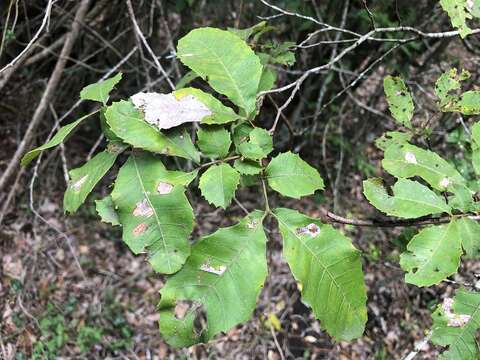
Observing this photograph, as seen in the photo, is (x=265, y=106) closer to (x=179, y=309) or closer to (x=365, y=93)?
(x=365, y=93)

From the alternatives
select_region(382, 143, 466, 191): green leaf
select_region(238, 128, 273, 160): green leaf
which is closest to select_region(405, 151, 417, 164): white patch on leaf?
select_region(382, 143, 466, 191): green leaf

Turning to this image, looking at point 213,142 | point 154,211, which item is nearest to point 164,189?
point 154,211

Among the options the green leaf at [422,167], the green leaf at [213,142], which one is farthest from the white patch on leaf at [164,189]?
the green leaf at [422,167]

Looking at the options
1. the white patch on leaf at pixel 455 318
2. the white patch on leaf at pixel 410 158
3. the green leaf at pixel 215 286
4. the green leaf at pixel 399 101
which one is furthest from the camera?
the green leaf at pixel 399 101

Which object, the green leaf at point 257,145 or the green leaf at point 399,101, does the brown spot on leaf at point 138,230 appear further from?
the green leaf at point 399,101

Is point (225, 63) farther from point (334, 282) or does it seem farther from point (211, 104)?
point (334, 282)

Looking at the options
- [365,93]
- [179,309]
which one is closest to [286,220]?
[179,309]
